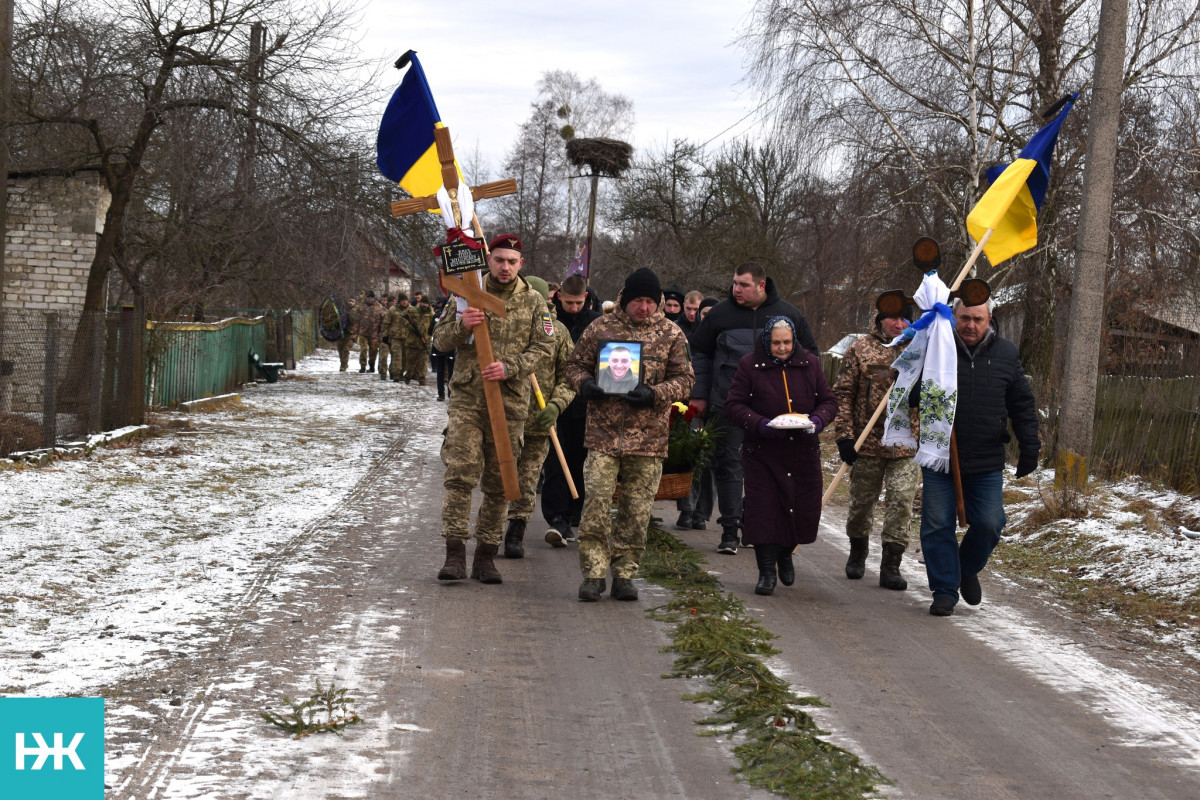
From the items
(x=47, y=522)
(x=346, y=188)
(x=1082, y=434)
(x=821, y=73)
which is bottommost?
(x=47, y=522)

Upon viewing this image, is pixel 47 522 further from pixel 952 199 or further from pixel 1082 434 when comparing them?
pixel 952 199

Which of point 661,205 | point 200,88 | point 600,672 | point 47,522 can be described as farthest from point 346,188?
point 661,205

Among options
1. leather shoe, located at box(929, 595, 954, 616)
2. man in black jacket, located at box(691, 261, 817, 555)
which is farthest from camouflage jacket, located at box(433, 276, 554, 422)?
leather shoe, located at box(929, 595, 954, 616)

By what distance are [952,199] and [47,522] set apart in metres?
13.0

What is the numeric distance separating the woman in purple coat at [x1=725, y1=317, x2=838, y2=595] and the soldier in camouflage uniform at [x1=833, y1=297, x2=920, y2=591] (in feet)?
1.49

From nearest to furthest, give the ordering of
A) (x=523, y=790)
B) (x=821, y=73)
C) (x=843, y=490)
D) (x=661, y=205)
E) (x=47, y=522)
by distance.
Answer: (x=523, y=790) → (x=47, y=522) → (x=843, y=490) → (x=821, y=73) → (x=661, y=205)

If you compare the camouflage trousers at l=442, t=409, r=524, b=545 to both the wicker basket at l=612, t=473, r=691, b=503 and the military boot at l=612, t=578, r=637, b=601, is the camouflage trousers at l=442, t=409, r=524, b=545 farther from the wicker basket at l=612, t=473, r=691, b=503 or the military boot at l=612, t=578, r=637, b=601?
the wicker basket at l=612, t=473, r=691, b=503

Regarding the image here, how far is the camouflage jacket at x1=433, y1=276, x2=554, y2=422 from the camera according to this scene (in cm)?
789

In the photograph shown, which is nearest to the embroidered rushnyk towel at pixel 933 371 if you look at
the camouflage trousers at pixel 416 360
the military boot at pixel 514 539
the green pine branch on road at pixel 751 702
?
the green pine branch on road at pixel 751 702

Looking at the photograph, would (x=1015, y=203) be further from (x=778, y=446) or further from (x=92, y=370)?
(x=92, y=370)

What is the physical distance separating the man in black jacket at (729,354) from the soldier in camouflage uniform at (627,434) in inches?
66.0

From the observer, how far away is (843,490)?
46.2 ft

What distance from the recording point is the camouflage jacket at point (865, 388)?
8.53 metres

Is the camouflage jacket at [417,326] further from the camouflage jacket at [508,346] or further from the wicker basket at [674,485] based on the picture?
the camouflage jacket at [508,346]
